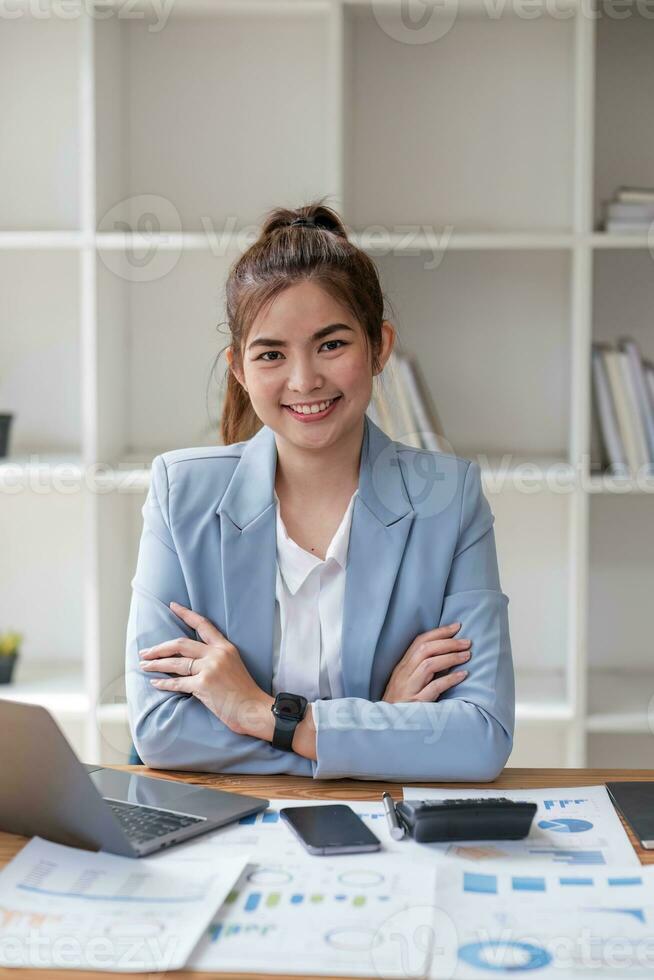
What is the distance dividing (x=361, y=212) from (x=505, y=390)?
56 centimetres

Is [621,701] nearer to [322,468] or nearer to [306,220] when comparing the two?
[322,468]

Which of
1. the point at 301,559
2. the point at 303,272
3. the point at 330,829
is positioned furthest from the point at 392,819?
the point at 303,272

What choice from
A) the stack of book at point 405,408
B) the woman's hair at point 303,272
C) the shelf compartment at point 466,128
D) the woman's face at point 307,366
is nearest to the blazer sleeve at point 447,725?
the woman's face at point 307,366

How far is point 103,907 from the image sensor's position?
0.92 meters

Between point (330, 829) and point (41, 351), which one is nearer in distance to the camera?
point (330, 829)

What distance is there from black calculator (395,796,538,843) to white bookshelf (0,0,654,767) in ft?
4.84

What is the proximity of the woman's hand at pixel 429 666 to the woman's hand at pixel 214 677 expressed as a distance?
0.18m

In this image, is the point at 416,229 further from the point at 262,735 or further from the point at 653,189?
the point at 262,735

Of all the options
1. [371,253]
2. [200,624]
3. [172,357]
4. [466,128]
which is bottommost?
[200,624]

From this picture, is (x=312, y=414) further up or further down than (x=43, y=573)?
further up

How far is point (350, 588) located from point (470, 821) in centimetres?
49

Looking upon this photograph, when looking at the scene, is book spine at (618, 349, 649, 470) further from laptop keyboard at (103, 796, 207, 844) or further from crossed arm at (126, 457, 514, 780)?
laptop keyboard at (103, 796, 207, 844)

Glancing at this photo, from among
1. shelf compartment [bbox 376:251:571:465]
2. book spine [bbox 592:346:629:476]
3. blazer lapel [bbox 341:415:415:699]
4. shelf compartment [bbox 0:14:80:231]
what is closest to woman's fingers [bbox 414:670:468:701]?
blazer lapel [bbox 341:415:415:699]

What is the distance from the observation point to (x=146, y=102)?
2693 millimetres
